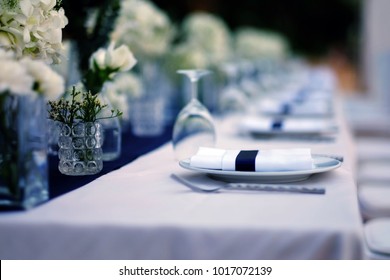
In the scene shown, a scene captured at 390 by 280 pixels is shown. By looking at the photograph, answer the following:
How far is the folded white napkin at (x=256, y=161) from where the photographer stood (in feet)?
3.84

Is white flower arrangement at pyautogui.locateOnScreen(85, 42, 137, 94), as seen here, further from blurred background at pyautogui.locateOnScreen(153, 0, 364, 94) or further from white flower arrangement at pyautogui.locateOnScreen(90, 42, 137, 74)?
blurred background at pyautogui.locateOnScreen(153, 0, 364, 94)

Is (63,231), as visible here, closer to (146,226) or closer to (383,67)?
(146,226)

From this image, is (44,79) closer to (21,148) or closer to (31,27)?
→ (21,148)

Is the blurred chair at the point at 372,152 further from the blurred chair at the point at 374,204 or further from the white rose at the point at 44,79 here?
the white rose at the point at 44,79

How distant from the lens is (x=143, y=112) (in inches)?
84.7

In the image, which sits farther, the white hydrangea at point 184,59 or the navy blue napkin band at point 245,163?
the white hydrangea at point 184,59

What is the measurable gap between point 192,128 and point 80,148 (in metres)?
0.47

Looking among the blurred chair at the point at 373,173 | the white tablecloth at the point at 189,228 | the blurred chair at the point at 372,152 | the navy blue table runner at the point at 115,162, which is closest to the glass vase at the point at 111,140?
the navy blue table runner at the point at 115,162

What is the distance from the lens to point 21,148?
958 millimetres

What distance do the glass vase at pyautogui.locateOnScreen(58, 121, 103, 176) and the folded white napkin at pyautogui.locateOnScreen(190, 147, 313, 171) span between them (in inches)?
8.1

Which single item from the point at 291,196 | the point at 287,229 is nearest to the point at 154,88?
the point at 291,196

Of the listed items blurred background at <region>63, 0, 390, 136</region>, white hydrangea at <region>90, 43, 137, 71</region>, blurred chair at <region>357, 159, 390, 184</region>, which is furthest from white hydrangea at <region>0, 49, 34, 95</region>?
blurred background at <region>63, 0, 390, 136</region>

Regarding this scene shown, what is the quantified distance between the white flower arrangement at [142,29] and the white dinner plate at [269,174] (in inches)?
43.6

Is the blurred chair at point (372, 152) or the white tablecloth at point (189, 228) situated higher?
the white tablecloth at point (189, 228)
